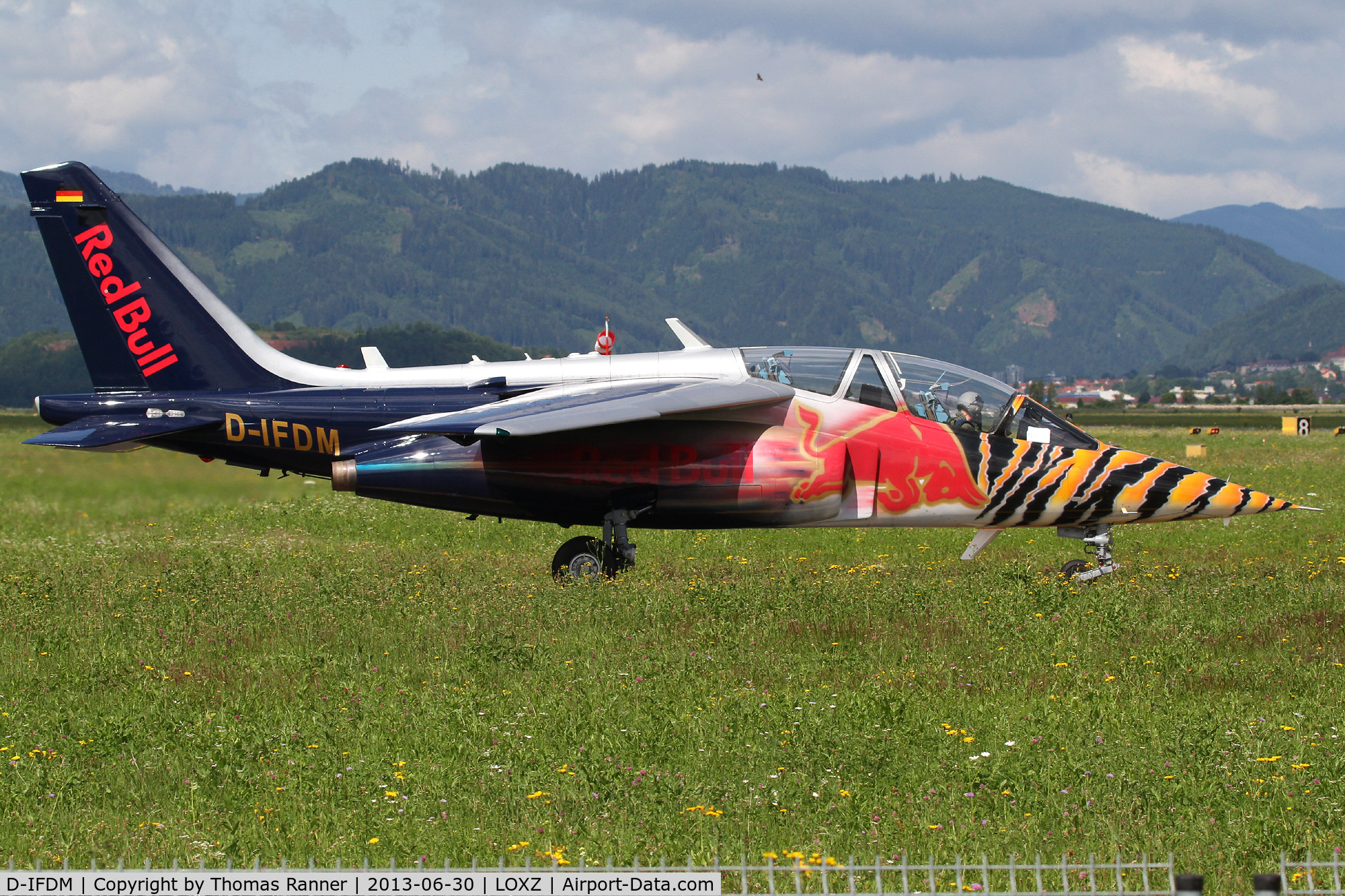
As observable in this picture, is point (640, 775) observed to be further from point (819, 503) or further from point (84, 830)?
point (819, 503)

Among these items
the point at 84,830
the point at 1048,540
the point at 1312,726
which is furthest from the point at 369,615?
the point at 1048,540

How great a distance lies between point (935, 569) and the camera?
15797mm

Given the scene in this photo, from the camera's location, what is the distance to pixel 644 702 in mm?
9031

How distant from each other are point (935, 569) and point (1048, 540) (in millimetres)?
4676

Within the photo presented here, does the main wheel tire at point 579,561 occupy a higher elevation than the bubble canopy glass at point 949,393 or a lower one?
lower

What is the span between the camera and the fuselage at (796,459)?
1450 centimetres

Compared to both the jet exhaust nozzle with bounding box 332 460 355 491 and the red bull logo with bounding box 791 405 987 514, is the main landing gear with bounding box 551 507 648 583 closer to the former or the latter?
the red bull logo with bounding box 791 405 987 514

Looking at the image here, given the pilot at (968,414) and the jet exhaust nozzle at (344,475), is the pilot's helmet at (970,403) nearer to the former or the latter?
the pilot at (968,414)

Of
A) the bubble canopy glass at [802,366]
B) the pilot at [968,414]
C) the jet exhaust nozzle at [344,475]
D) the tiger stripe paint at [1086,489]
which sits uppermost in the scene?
the bubble canopy glass at [802,366]
